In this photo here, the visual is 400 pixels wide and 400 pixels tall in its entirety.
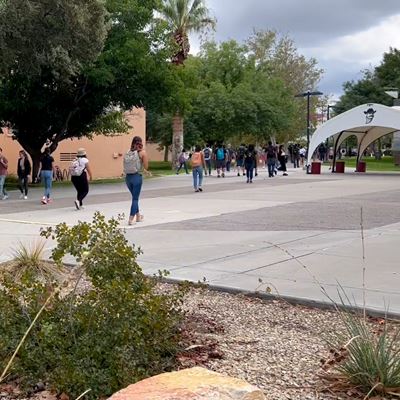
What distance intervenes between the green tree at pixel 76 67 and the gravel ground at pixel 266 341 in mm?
15151

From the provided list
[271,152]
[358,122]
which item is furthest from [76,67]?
[358,122]

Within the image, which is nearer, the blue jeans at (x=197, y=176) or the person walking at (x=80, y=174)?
the person walking at (x=80, y=174)

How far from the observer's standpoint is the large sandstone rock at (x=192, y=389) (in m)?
2.98

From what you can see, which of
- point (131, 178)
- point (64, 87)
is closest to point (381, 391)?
point (131, 178)

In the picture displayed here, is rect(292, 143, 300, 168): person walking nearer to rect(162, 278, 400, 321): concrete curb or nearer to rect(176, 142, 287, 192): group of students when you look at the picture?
rect(176, 142, 287, 192): group of students

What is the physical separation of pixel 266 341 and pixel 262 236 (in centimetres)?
613

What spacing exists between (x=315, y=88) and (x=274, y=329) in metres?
65.7

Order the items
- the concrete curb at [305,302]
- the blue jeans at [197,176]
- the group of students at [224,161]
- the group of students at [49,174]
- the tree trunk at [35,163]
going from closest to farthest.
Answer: the concrete curb at [305,302]
the group of students at [49,174]
the group of students at [224,161]
the blue jeans at [197,176]
the tree trunk at [35,163]

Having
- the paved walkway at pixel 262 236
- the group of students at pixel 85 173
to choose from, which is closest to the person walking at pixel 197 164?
the paved walkway at pixel 262 236

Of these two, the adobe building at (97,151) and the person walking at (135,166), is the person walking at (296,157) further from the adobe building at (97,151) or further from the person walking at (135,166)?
the person walking at (135,166)

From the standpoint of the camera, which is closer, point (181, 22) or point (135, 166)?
point (135, 166)

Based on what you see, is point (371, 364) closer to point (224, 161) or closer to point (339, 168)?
point (224, 161)

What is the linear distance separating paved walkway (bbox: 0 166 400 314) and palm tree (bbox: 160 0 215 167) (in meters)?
22.2

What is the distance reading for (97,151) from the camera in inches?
1566
